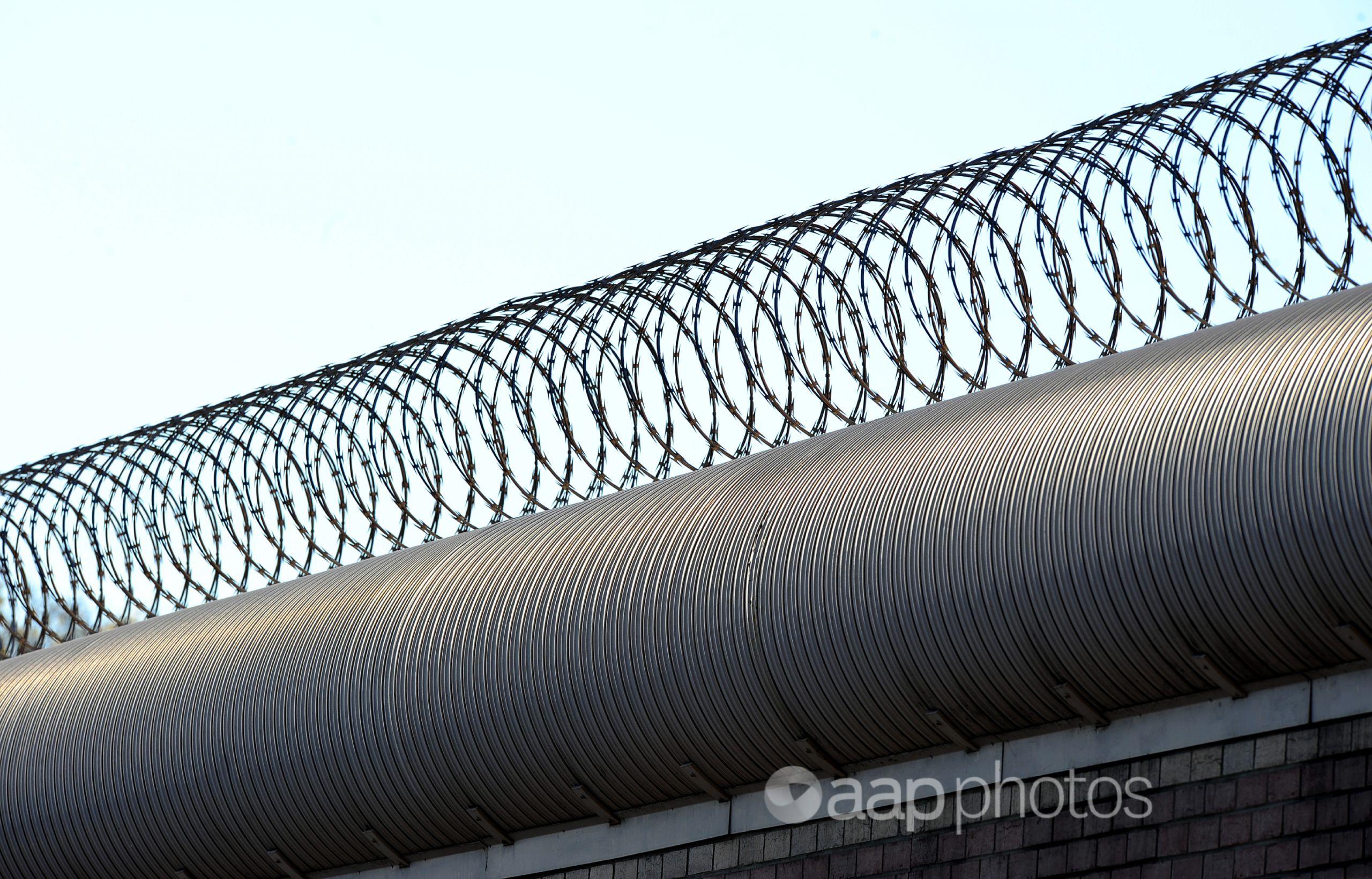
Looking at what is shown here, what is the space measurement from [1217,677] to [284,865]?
32.1 feet

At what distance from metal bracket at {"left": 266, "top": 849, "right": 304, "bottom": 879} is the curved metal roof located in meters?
0.09

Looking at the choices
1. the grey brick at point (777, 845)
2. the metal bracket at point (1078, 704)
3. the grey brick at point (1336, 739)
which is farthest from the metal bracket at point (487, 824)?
the grey brick at point (1336, 739)

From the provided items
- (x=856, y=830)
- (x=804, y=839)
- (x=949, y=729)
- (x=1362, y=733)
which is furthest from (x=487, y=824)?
(x=1362, y=733)

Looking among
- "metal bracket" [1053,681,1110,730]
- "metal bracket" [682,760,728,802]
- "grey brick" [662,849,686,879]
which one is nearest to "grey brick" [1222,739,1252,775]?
"metal bracket" [1053,681,1110,730]

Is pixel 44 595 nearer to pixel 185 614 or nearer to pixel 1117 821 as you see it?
pixel 185 614

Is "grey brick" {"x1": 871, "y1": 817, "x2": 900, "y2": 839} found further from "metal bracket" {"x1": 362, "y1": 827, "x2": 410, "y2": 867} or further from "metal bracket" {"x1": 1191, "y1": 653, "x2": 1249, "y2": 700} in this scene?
"metal bracket" {"x1": 362, "y1": 827, "x2": 410, "y2": 867}

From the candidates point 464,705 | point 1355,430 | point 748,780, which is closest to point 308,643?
point 464,705

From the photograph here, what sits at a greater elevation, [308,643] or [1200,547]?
[1200,547]

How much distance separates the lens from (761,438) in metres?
18.1

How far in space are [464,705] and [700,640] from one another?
2.56 metres

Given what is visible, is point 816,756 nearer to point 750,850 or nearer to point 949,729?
point 750,850

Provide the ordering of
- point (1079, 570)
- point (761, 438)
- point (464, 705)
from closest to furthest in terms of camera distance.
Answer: point (1079, 570) → point (464, 705) → point (761, 438)

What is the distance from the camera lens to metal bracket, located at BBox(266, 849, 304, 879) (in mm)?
18906

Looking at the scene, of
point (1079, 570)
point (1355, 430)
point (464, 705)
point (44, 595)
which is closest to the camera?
point (1355, 430)
